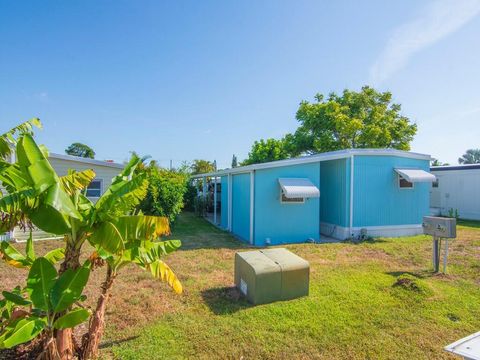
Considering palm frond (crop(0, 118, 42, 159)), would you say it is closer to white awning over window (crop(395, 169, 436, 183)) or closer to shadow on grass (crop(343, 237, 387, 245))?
shadow on grass (crop(343, 237, 387, 245))

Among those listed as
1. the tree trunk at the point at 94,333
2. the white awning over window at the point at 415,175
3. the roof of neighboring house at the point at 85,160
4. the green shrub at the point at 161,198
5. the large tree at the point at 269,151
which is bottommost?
the tree trunk at the point at 94,333

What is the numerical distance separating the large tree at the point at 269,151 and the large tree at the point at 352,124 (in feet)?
4.73

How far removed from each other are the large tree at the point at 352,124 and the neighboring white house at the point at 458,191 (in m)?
5.97

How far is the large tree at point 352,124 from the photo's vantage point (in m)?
24.3

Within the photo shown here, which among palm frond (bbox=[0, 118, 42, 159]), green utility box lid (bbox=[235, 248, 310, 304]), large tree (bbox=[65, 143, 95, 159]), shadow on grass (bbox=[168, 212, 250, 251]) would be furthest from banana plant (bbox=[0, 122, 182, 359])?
large tree (bbox=[65, 143, 95, 159])

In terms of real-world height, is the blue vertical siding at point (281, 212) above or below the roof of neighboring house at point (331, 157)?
below

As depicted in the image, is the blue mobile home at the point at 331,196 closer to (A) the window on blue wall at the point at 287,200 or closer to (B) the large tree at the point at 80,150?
(A) the window on blue wall at the point at 287,200

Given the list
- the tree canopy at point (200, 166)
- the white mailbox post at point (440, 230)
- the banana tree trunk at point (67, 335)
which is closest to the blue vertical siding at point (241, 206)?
the white mailbox post at point (440, 230)

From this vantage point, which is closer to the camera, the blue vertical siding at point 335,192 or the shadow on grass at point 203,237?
the shadow on grass at point 203,237

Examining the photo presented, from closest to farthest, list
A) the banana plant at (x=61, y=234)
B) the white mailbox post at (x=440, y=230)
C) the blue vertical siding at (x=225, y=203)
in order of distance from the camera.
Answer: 1. the banana plant at (x=61, y=234)
2. the white mailbox post at (x=440, y=230)
3. the blue vertical siding at (x=225, y=203)

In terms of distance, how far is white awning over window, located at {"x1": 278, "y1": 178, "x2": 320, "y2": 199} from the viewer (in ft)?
31.7

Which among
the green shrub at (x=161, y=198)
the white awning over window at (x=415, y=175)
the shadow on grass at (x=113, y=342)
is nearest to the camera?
the shadow on grass at (x=113, y=342)

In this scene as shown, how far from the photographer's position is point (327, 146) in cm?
2547

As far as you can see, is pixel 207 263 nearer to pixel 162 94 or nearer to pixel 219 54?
pixel 219 54
